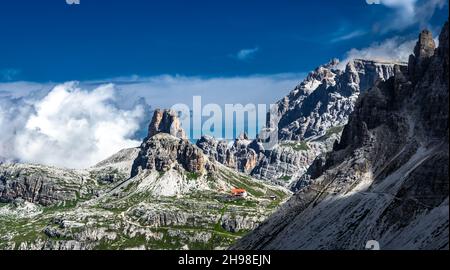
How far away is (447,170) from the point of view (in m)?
184

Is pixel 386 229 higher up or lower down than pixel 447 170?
lower down
